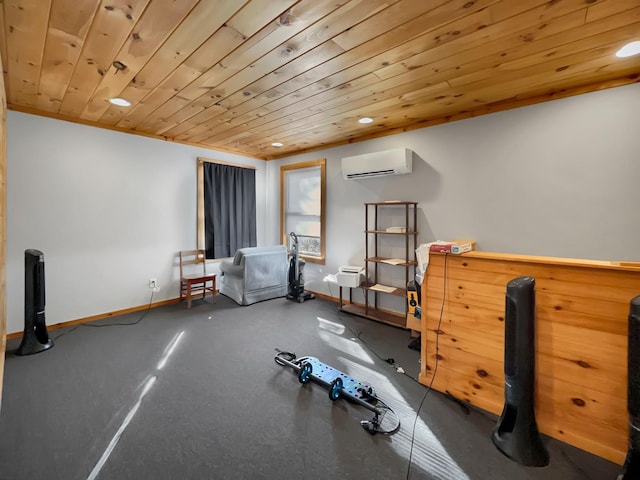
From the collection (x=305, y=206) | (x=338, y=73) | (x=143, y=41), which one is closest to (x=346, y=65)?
(x=338, y=73)

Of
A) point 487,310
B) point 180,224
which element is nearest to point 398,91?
point 487,310

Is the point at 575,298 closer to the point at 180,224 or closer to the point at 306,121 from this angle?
the point at 306,121

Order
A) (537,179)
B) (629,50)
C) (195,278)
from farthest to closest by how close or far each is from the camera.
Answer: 1. (195,278)
2. (537,179)
3. (629,50)

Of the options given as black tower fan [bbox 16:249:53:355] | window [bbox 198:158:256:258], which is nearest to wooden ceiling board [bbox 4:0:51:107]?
black tower fan [bbox 16:249:53:355]

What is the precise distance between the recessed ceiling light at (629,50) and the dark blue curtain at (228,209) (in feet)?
15.5

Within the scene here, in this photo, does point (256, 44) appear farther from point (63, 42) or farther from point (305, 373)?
point (305, 373)

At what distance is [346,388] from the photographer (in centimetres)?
219

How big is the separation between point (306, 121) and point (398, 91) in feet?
3.97

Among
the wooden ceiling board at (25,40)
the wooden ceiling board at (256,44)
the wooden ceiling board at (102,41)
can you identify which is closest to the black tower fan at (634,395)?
the wooden ceiling board at (256,44)

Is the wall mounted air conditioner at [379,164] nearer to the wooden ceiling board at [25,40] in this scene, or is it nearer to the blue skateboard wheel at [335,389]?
the blue skateboard wheel at [335,389]

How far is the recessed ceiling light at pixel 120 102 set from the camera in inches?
114

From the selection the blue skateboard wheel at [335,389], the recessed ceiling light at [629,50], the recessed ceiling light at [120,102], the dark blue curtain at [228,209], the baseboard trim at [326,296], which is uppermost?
the recessed ceiling light at [120,102]

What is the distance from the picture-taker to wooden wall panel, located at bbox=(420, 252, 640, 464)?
63.0 inches

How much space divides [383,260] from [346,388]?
1837 millimetres
